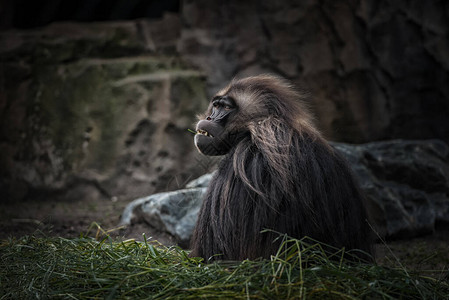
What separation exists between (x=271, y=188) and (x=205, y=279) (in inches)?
25.2

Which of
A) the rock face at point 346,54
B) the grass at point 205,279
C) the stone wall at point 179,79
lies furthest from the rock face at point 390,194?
the grass at point 205,279

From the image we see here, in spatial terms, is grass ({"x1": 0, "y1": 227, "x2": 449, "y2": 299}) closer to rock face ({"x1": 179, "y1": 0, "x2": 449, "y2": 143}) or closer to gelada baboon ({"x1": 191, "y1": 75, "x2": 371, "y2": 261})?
gelada baboon ({"x1": 191, "y1": 75, "x2": 371, "y2": 261})

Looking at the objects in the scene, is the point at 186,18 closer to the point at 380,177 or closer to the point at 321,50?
the point at 321,50

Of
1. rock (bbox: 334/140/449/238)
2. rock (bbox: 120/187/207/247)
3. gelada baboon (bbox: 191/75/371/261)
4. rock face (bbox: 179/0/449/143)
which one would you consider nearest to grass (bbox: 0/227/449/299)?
gelada baboon (bbox: 191/75/371/261)

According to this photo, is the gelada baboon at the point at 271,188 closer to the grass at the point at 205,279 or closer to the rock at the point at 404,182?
the grass at the point at 205,279

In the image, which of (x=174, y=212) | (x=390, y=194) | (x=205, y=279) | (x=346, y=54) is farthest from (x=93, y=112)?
(x=205, y=279)

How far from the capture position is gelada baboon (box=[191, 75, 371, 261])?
104 inches

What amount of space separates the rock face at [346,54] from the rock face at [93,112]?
611 millimetres

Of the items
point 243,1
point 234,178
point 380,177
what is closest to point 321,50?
point 243,1

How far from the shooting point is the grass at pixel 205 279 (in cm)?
209

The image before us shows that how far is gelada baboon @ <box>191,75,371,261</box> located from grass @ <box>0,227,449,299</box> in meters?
0.12

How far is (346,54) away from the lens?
6.32 meters

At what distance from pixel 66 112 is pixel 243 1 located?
9.00 ft

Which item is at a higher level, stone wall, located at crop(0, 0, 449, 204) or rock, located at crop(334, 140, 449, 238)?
stone wall, located at crop(0, 0, 449, 204)
